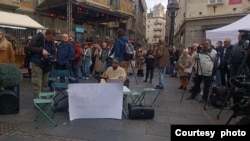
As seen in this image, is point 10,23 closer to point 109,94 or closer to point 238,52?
point 109,94

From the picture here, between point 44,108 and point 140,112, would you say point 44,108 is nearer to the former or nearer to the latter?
point 44,108

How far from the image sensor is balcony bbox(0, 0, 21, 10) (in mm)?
19750

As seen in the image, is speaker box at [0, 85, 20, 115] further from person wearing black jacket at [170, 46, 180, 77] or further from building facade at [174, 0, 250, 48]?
building facade at [174, 0, 250, 48]

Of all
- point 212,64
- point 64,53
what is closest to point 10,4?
point 64,53

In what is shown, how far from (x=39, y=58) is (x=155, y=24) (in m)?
118

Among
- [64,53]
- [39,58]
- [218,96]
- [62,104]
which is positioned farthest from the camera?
[64,53]

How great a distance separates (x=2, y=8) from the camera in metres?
20.0

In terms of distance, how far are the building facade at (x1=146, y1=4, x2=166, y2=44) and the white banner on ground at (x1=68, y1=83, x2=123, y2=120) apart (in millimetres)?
112473

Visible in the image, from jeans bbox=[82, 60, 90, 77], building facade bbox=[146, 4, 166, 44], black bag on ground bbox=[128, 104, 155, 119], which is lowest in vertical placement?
black bag on ground bbox=[128, 104, 155, 119]

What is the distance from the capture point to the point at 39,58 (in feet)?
22.5

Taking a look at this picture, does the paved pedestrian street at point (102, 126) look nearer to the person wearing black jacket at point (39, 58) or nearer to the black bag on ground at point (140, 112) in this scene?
the black bag on ground at point (140, 112)

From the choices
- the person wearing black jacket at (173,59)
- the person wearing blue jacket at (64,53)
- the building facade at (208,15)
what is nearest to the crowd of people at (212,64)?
the person wearing blue jacket at (64,53)

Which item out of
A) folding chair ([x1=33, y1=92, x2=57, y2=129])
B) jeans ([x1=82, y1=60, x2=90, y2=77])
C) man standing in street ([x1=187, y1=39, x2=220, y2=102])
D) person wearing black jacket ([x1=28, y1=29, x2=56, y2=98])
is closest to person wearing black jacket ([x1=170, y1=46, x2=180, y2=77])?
jeans ([x1=82, y1=60, x2=90, y2=77])

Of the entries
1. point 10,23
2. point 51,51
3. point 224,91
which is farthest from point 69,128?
point 10,23
